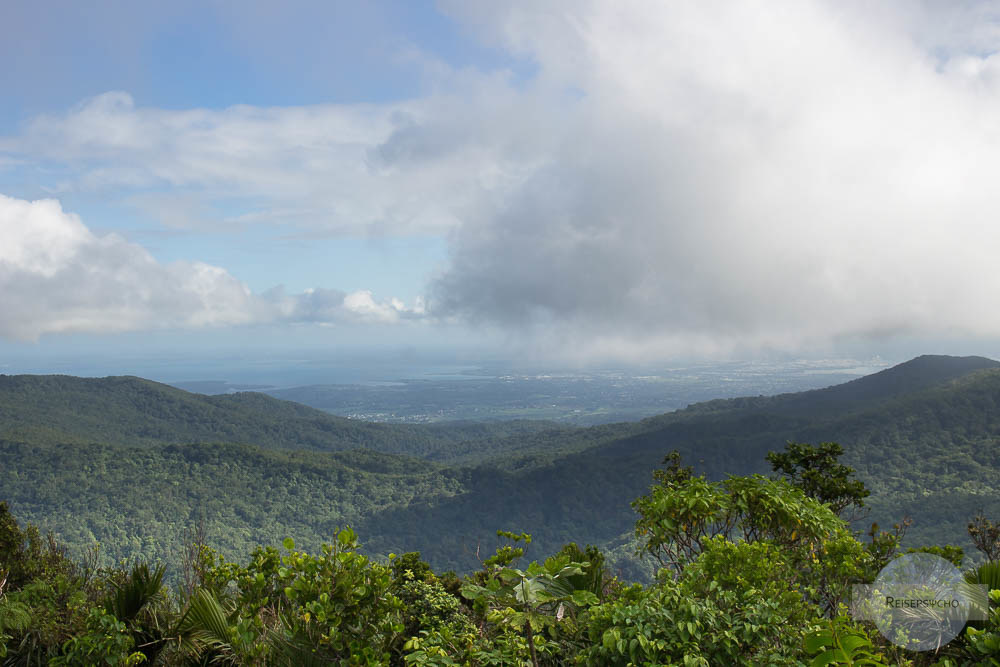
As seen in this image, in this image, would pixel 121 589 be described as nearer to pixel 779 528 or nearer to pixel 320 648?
pixel 320 648

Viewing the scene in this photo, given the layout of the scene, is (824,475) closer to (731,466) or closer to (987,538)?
(987,538)

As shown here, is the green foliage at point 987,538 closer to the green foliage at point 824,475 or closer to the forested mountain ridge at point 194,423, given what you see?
the green foliage at point 824,475

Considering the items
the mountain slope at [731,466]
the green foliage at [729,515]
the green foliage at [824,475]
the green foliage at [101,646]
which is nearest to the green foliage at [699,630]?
the green foliage at [729,515]

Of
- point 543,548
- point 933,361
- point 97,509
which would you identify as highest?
point 933,361

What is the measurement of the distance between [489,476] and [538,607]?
96.1 metres

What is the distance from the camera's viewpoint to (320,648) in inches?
138

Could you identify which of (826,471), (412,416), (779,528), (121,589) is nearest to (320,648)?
(121,589)

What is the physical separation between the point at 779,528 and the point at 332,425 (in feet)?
509

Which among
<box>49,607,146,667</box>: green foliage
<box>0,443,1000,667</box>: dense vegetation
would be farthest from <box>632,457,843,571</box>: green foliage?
<box>49,607,146,667</box>: green foliage

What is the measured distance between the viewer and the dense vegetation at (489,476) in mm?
72000

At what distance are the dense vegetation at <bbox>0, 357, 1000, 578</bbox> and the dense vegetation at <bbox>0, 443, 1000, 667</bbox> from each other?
2360 inches

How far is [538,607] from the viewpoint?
3916 millimetres

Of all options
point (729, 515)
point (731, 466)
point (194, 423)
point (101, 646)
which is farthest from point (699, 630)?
point (194, 423)

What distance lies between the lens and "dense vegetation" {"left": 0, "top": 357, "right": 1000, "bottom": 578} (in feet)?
236
